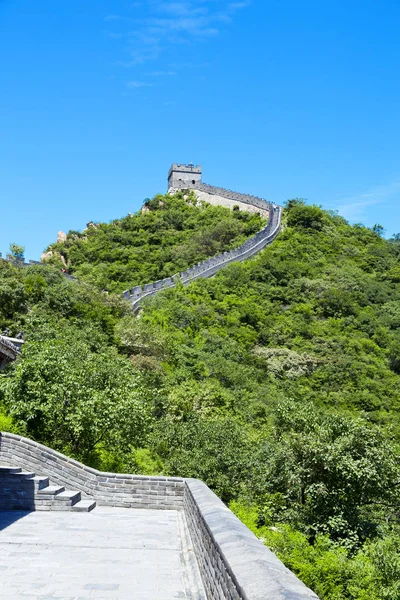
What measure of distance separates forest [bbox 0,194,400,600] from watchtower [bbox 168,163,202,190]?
4.93 metres

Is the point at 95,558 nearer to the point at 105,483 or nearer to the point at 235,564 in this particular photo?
the point at 235,564

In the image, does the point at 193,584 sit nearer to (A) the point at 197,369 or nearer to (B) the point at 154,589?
(B) the point at 154,589

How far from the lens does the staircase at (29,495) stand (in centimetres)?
941

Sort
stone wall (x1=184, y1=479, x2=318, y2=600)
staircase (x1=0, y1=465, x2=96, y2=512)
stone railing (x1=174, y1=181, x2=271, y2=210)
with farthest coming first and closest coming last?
stone railing (x1=174, y1=181, x2=271, y2=210) < staircase (x1=0, y1=465, x2=96, y2=512) < stone wall (x1=184, y1=479, x2=318, y2=600)

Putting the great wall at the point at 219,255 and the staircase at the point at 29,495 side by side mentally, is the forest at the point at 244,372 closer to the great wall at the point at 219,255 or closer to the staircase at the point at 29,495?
the great wall at the point at 219,255

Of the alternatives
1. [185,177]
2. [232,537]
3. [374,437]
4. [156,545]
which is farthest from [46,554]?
[185,177]

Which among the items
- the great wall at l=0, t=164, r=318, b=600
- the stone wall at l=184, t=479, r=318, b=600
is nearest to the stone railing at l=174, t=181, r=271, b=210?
the great wall at l=0, t=164, r=318, b=600

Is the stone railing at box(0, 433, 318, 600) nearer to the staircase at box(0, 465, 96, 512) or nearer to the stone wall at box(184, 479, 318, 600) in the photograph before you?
the stone wall at box(184, 479, 318, 600)

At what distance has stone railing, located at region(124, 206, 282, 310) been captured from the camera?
39537mm

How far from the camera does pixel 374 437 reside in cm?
1452

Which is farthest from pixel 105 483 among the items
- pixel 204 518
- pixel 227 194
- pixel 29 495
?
pixel 227 194

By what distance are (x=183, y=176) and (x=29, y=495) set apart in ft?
208

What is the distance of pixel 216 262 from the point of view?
47281mm

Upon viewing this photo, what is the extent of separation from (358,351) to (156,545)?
32.3 metres
